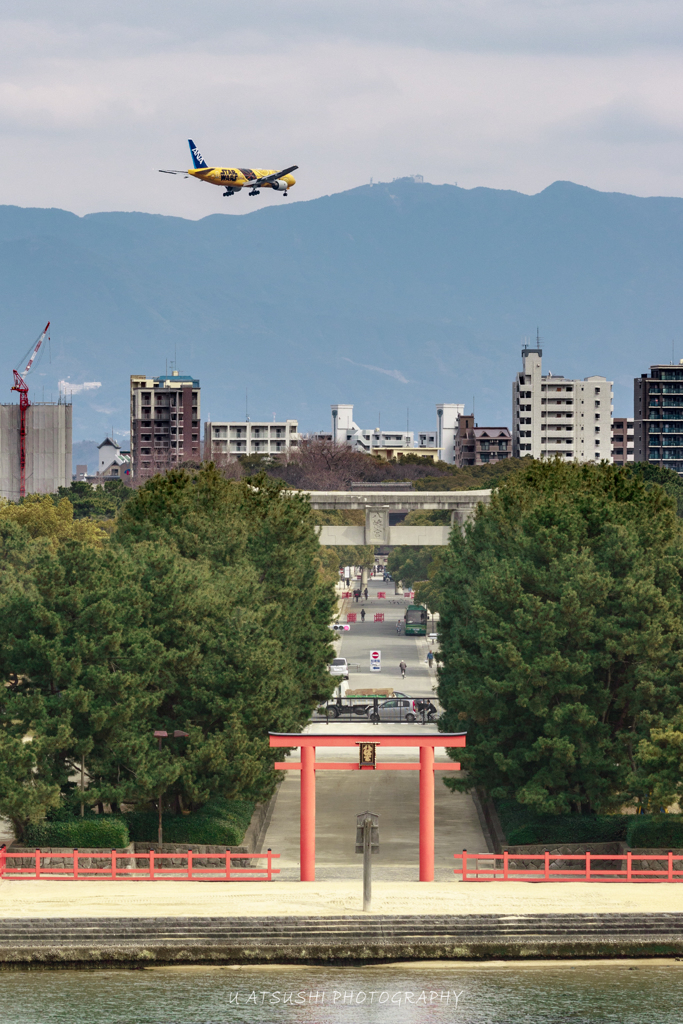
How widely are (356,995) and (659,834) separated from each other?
13.7 m

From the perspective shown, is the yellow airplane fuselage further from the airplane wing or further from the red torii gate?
the red torii gate

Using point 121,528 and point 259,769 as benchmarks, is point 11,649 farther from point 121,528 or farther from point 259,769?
point 121,528

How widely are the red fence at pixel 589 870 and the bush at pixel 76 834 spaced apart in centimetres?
1012

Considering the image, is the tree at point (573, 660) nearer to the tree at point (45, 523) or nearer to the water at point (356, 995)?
the water at point (356, 995)

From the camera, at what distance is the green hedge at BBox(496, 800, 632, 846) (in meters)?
43.7

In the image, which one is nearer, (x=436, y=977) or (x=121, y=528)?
(x=436, y=977)

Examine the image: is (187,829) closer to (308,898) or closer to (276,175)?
(308,898)

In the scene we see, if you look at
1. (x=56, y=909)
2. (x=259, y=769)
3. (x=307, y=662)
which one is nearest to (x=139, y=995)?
(x=56, y=909)

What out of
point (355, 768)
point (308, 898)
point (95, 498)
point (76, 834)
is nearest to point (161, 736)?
point (76, 834)

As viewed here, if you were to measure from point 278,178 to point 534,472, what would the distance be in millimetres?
65932

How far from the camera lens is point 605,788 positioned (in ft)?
141

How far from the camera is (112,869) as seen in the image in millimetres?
38438

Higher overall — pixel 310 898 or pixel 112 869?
pixel 112 869

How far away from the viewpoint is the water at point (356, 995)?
30.0 metres
